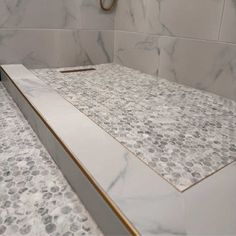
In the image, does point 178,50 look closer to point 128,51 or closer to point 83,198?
point 128,51

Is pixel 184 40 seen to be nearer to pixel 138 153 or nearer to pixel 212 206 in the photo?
pixel 138 153

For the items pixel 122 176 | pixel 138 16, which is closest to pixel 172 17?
pixel 138 16

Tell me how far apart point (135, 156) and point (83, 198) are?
0.15m

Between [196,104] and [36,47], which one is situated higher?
[36,47]

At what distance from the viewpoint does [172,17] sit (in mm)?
1241

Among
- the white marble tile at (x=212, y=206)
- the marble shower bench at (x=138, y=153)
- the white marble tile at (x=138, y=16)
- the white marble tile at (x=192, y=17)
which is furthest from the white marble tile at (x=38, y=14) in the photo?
the white marble tile at (x=212, y=206)

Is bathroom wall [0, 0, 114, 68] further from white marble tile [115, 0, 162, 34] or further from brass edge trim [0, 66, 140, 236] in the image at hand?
brass edge trim [0, 66, 140, 236]

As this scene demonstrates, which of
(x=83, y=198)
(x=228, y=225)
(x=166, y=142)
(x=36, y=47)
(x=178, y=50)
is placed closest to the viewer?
(x=228, y=225)

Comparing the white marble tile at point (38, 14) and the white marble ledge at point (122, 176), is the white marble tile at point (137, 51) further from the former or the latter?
the white marble ledge at point (122, 176)

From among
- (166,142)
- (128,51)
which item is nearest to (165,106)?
(166,142)

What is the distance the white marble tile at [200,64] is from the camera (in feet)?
3.41

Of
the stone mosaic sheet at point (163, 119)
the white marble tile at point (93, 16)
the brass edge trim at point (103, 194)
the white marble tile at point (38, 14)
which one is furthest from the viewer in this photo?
the white marble tile at point (93, 16)

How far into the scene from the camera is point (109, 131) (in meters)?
0.70

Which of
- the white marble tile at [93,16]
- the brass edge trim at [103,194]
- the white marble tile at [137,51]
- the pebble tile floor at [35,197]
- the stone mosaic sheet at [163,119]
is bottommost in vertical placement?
the pebble tile floor at [35,197]
